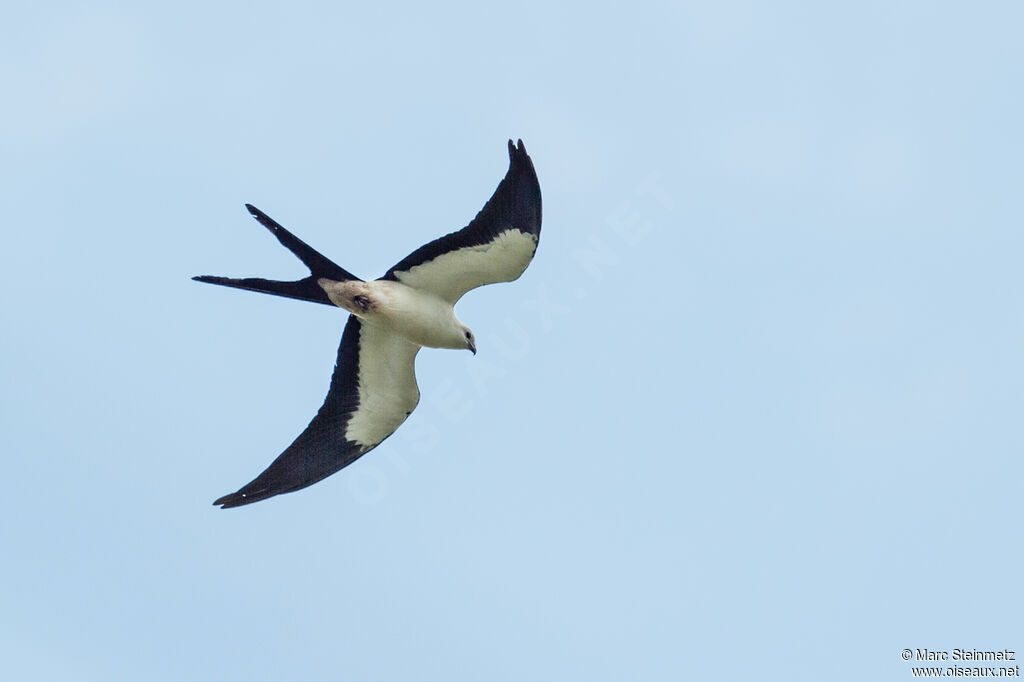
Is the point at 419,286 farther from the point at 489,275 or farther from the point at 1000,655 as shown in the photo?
the point at 1000,655

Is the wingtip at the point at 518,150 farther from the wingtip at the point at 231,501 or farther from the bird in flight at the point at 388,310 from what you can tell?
the wingtip at the point at 231,501

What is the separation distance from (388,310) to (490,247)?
128 centimetres

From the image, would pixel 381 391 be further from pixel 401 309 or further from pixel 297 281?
pixel 297 281

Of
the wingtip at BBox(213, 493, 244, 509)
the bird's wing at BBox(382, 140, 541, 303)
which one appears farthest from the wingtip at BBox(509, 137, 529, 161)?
the wingtip at BBox(213, 493, 244, 509)

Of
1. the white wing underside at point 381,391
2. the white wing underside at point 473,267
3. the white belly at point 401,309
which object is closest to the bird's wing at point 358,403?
the white wing underside at point 381,391

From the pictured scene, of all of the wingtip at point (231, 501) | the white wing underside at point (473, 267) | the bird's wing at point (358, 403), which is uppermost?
the white wing underside at point (473, 267)

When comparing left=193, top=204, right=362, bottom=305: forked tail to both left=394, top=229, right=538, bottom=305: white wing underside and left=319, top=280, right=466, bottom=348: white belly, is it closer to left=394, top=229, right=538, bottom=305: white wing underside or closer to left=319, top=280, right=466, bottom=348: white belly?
left=319, top=280, right=466, bottom=348: white belly

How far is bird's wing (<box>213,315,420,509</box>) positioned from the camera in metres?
12.3

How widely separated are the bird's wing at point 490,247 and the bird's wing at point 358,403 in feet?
2.69

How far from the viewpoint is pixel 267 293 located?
11234 mm

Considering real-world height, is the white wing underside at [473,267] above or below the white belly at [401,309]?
above

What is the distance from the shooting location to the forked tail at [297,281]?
11.0m

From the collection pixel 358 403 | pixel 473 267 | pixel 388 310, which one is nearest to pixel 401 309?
pixel 388 310

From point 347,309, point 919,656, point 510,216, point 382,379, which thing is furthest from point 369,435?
point 919,656
